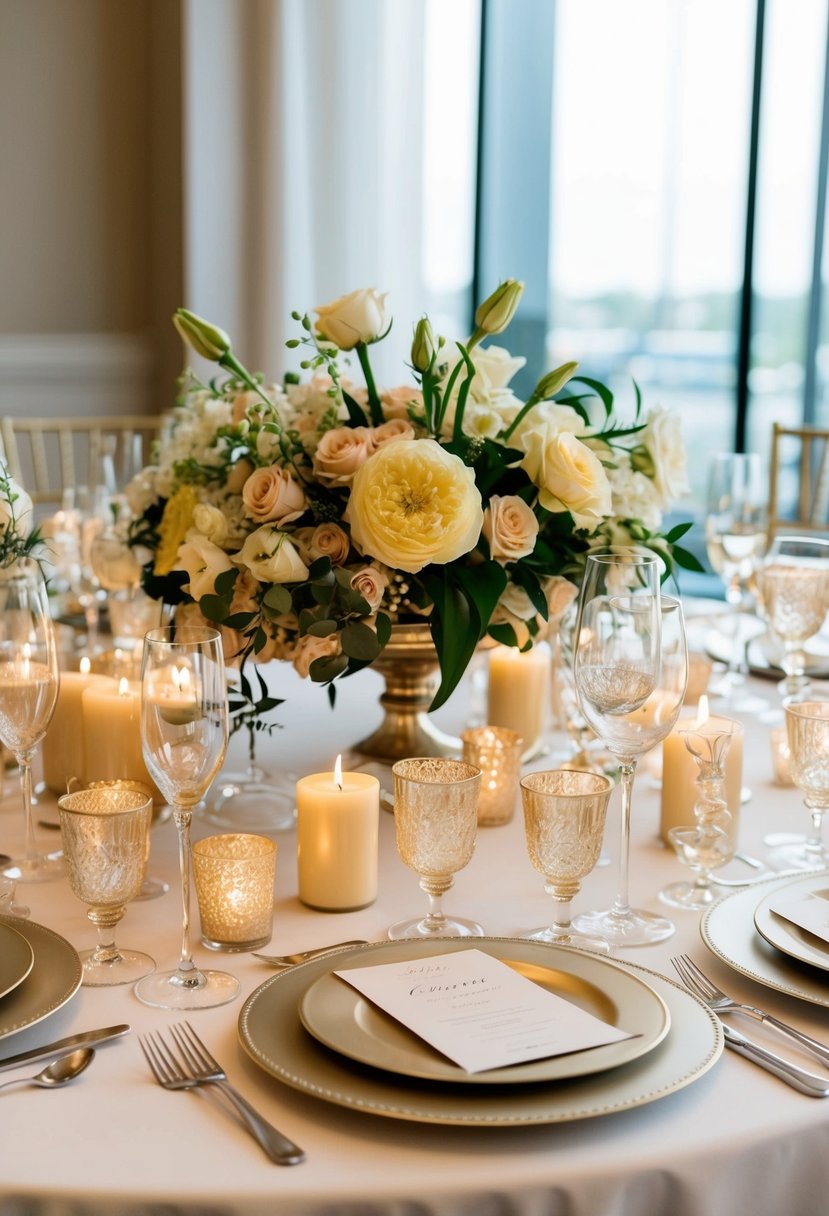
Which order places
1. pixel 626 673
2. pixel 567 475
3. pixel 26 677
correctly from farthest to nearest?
pixel 567 475 → pixel 26 677 → pixel 626 673

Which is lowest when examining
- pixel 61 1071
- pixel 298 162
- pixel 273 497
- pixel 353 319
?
pixel 61 1071

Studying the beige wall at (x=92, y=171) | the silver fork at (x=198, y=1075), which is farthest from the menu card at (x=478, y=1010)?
the beige wall at (x=92, y=171)

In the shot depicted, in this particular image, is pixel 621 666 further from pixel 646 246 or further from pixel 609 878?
pixel 646 246

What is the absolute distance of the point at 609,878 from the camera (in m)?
1.21

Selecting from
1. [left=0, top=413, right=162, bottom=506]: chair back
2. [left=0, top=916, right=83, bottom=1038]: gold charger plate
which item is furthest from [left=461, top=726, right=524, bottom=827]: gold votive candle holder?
[left=0, top=413, right=162, bottom=506]: chair back

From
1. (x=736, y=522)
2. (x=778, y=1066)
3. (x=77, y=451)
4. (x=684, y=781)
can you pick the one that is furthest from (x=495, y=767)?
(x=77, y=451)

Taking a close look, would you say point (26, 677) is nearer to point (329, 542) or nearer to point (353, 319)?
point (329, 542)

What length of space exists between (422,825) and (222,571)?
0.39m

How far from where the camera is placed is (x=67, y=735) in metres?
1.39

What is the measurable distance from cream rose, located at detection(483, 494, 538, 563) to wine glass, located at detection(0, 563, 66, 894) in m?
0.42

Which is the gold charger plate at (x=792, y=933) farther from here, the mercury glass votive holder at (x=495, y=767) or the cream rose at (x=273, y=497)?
the cream rose at (x=273, y=497)

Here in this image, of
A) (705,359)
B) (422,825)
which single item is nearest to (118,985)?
(422,825)

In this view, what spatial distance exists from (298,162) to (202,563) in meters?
Result: 2.88

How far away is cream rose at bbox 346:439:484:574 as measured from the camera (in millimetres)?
1218
